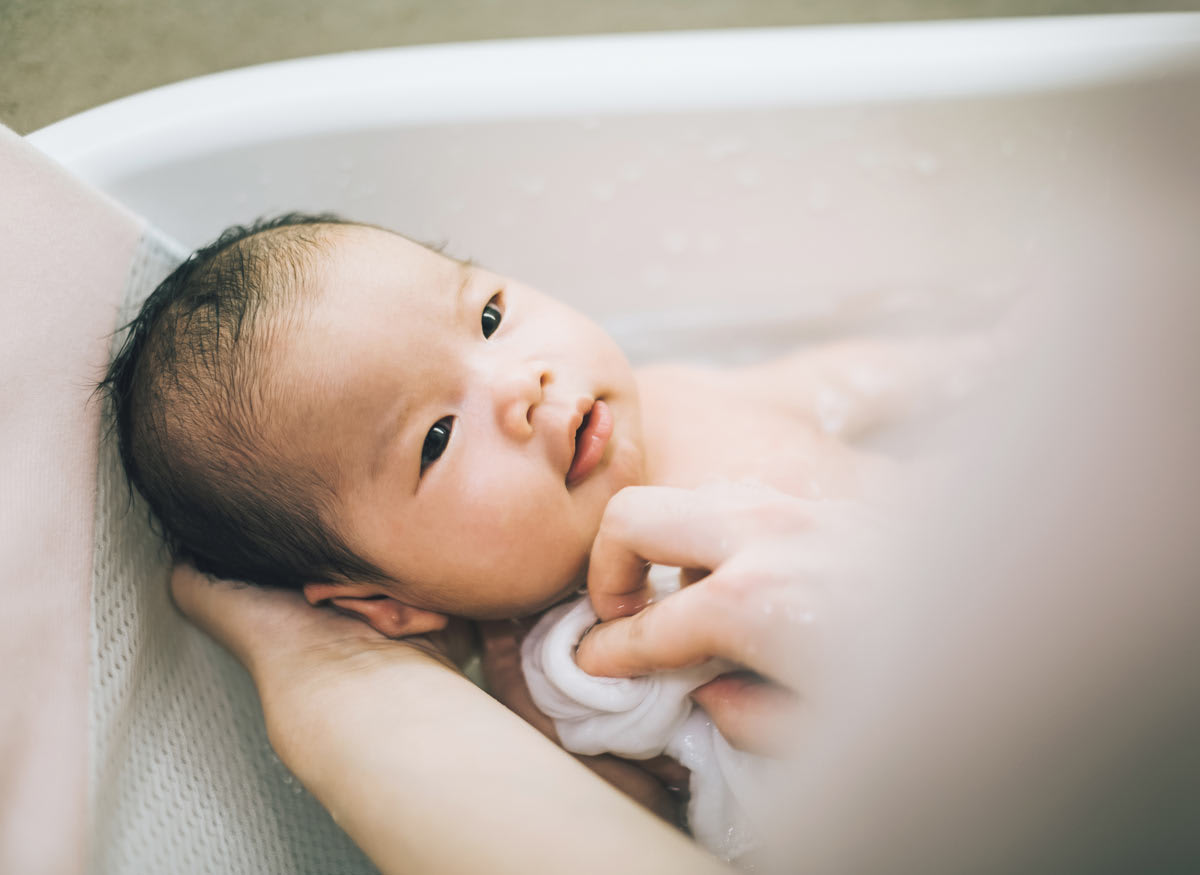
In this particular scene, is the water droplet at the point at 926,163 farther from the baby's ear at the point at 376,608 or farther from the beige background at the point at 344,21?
the baby's ear at the point at 376,608

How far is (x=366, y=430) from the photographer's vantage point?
2.25 ft

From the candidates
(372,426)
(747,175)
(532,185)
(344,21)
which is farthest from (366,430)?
(344,21)

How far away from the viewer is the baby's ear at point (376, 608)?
0.74 m

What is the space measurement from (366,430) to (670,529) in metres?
0.27

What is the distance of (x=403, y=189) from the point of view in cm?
111

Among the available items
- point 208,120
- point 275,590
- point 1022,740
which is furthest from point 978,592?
point 208,120

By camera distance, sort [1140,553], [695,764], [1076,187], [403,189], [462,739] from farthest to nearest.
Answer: [403,189] → [1076,187] → [695,764] → [462,739] → [1140,553]

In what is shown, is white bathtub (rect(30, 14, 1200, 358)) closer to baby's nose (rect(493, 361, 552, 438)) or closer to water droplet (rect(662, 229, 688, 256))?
water droplet (rect(662, 229, 688, 256))

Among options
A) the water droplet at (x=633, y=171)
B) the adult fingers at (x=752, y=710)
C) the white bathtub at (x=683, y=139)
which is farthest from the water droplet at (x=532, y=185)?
the adult fingers at (x=752, y=710)

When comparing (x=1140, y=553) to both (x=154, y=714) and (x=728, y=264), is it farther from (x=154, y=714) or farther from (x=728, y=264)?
(x=728, y=264)

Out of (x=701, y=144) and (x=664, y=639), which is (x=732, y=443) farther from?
(x=701, y=144)

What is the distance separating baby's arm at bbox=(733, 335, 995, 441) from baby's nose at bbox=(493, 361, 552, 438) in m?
0.38

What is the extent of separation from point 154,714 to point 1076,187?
1157mm

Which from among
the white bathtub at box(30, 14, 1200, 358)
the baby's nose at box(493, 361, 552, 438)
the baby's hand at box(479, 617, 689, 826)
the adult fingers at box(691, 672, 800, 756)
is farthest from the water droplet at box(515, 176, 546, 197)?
the adult fingers at box(691, 672, 800, 756)
